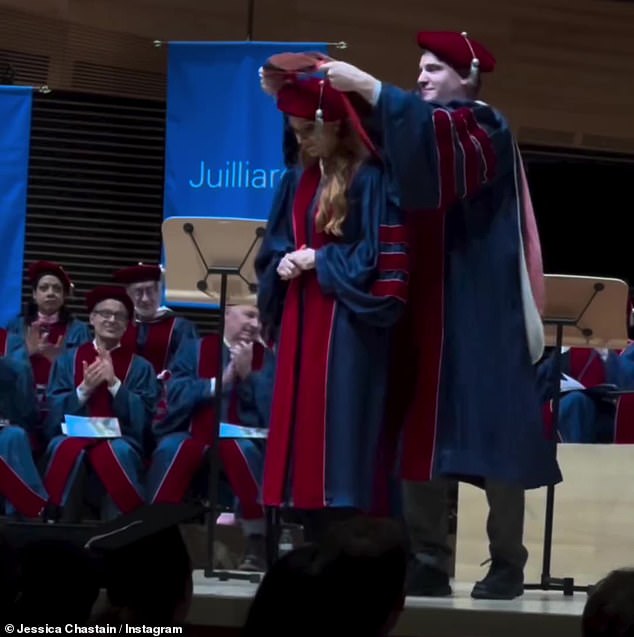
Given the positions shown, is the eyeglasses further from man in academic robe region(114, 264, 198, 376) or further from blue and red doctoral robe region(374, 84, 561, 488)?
blue and red doctoral robe region(374, 84, 561, 488)

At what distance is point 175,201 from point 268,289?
3356mm

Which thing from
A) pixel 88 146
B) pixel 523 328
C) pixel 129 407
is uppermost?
pixel 88 146

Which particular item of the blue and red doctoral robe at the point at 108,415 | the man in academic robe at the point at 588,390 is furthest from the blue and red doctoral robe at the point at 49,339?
the man in academic robe at the point at 588,390

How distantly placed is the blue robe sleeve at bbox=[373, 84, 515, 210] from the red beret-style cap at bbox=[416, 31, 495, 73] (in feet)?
0.82

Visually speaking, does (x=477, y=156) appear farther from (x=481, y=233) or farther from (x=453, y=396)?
(x=453, y=396)

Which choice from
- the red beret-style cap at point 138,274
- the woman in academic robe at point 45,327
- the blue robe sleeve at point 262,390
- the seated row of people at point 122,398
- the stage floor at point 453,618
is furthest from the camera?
the red beret-style cap at point 138,274

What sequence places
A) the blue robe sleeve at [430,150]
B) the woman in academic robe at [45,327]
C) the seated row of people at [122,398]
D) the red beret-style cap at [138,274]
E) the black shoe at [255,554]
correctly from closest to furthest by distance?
the blue robe sleeve at [430,150] → the black shoe at [255,554] → the seated row of people at [122,398] → the woman in academic robe at [45,327] → the red beret-style cap at [138,274]

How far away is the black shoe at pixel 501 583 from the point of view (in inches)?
182

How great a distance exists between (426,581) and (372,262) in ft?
3.27

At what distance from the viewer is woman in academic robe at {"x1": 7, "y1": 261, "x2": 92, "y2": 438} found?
7965mm

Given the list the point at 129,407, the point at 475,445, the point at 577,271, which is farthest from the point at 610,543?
the point at 577,271

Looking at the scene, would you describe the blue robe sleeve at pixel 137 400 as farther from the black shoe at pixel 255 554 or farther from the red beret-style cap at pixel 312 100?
the red beret-style cap at pixel 312 100

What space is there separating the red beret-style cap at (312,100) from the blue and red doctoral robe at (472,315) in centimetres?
13

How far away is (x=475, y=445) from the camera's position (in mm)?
4562
